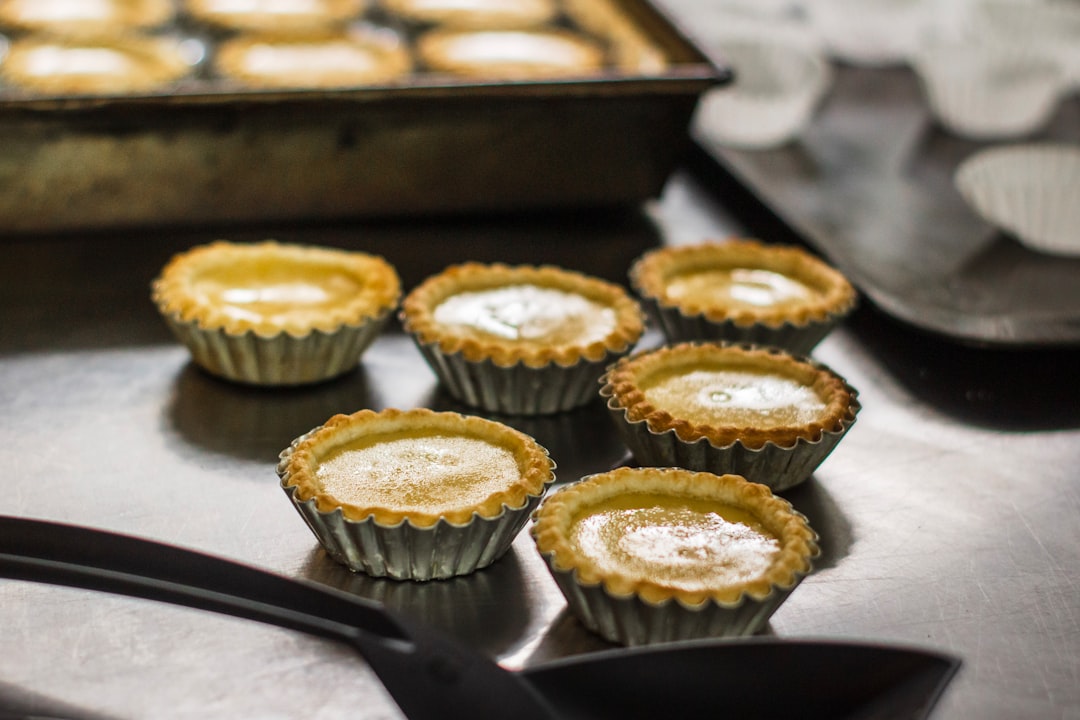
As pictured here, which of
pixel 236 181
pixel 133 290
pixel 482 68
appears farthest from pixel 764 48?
pixel 133 290

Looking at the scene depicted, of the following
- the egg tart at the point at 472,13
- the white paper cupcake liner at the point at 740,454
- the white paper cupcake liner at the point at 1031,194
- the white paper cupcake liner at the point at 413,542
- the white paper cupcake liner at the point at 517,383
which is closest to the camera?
the white paper cupcake liner at the point at 413,542

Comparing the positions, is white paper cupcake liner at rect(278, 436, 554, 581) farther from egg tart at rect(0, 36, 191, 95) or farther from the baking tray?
egg tart at rect(0, 36, 191, 95)

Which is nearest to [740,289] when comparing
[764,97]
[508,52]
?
[764,97]

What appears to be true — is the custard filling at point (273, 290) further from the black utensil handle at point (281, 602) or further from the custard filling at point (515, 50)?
the custard filling at point (515, 50)

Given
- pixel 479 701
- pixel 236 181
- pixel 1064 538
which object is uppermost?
pixel 236 181

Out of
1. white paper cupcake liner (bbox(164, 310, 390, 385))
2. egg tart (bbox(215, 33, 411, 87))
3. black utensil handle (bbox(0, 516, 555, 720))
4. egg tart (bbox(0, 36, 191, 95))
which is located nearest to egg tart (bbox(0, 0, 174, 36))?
egg tart (bbox(0, 36, 191, 95))

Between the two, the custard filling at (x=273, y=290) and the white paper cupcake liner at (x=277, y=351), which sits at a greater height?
the custard filling at (x=273, y=290)

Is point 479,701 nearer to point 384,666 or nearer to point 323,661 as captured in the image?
point 384,666

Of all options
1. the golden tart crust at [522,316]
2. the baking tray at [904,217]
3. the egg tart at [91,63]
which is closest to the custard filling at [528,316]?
the golden tart crust at [522,316]
